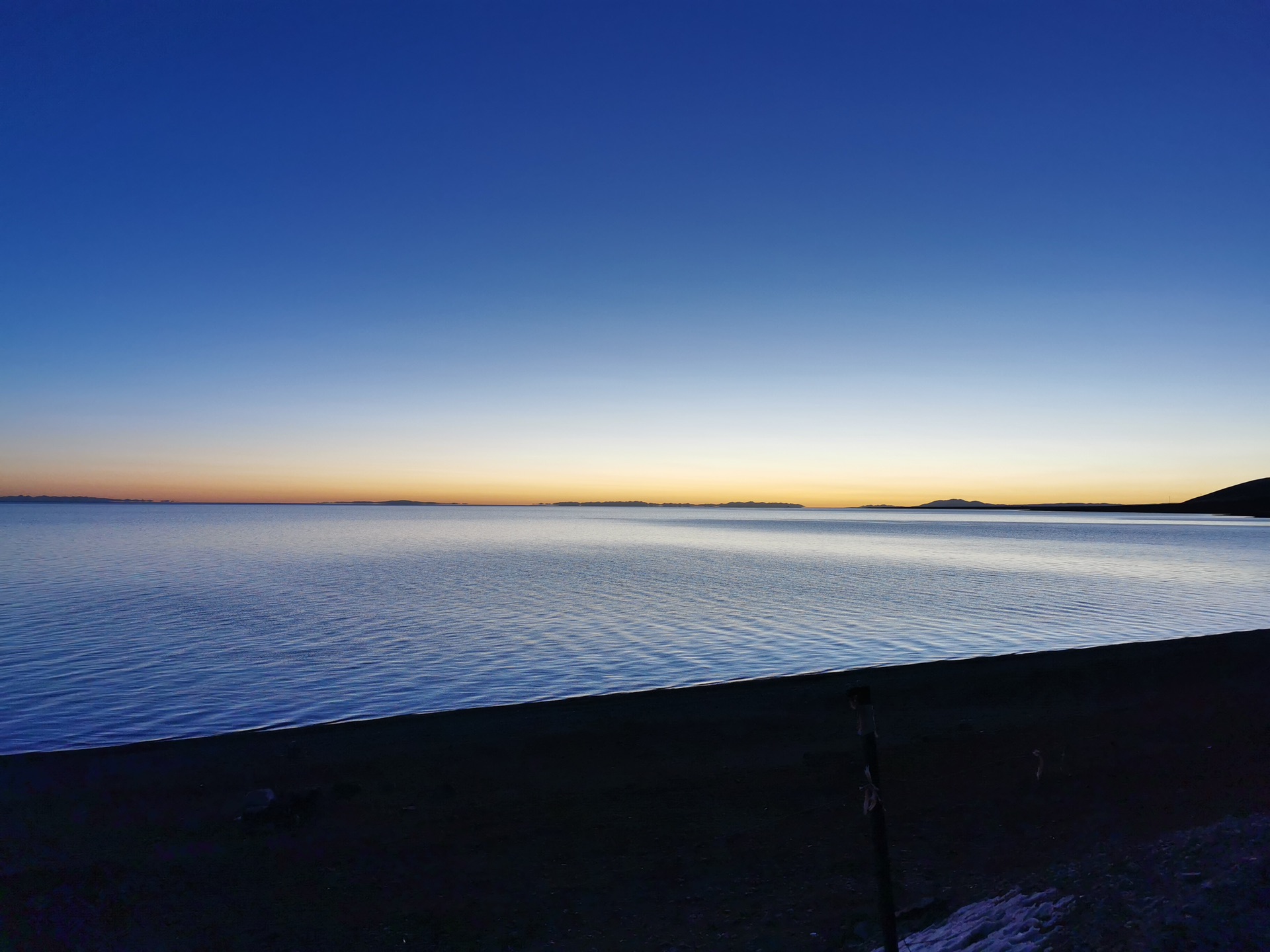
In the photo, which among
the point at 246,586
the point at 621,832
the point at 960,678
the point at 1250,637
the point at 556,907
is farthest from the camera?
the point at 246,586

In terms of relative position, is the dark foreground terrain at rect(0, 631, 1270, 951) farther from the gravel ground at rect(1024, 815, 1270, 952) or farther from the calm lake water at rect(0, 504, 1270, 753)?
the calm lake water at rect(0, 504, 1270, 753)

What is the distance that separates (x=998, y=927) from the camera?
268 inches

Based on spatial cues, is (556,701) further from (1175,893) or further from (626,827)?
(1175,893)

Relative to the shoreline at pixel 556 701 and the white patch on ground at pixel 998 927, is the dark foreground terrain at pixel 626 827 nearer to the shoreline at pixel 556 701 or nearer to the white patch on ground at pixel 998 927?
the white patch on ground at pixel 998 927

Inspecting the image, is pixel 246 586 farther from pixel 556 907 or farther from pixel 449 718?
pixel 556 907

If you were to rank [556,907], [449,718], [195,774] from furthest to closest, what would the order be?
[449,718] < [195,774] < [556,907]

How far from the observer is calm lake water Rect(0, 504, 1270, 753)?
58.6ft

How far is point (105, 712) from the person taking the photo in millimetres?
16234

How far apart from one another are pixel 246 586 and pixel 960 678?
39.1 metres

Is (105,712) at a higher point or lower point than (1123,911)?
lower

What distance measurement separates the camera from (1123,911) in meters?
6.72

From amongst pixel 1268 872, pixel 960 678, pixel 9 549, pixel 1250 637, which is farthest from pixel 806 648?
pixel 9 549

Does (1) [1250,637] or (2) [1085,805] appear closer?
(2) [1085,805]

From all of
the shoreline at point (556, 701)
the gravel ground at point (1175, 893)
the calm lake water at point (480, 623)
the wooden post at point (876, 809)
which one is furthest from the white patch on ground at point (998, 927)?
the calm lake water at point (480, 623)
